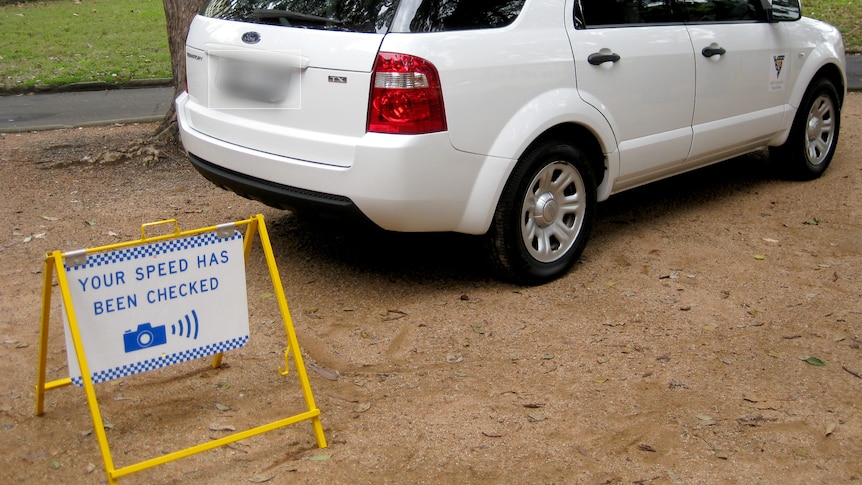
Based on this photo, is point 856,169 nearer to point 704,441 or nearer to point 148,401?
point 704,441

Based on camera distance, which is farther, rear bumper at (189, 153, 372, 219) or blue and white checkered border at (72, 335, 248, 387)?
rear bumper at (189, 153, 372, 219)

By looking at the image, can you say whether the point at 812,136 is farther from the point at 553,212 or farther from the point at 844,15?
the point at 844,15

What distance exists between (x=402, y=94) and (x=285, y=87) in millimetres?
676

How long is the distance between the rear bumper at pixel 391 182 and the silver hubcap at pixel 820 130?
142 inches

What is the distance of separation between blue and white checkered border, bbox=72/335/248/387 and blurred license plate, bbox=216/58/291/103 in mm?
1529

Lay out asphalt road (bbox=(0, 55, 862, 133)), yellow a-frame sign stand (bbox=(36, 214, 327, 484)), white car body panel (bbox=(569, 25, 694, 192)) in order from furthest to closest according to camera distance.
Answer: asphalt road (bbox=(0, 55, 862, 133))
white car body panel (bbox=(569, 25, 694, 192))
yellow a-frame sign stand (bbox=(36, 214, 327, 484))

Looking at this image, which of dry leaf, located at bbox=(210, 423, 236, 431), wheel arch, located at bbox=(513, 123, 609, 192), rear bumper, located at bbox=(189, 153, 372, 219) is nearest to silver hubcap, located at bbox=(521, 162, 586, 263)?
wheel arch, located at bbox=(513, 123, 609, 192)

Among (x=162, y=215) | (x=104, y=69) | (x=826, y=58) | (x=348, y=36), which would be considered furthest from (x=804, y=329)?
(x=104, y=69)

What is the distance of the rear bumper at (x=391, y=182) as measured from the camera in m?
4.54

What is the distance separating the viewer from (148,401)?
4.09 m

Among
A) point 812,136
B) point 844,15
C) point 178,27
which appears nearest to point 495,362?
point 812,136

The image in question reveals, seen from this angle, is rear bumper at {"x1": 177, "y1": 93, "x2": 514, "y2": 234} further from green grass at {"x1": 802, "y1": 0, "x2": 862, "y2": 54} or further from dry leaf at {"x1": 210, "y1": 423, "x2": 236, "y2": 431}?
green grass at {"x1": 802, "y1": 0, "x2": 862, "y2": 54}

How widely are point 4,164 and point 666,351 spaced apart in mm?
6023

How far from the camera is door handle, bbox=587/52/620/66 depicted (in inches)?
206
